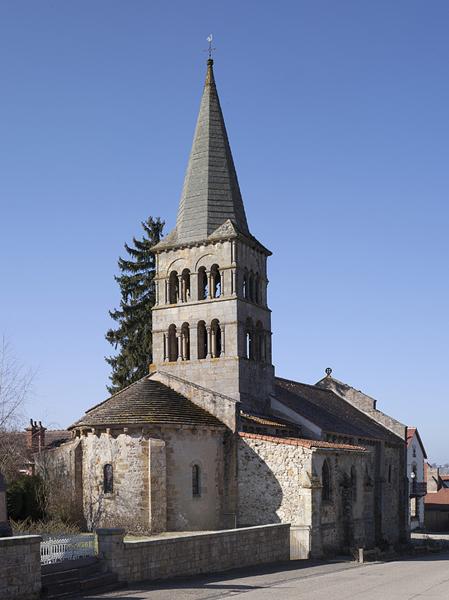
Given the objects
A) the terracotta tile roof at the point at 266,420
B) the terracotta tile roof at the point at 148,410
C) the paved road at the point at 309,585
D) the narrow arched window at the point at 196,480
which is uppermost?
the terracotta tile roof at the point at 148,410

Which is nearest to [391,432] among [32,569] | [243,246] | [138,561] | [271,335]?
[271,335]

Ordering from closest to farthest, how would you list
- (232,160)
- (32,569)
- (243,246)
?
(32,569), (243,246), (232,160)

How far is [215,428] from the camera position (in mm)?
32719

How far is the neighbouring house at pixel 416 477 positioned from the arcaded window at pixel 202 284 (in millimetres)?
31336

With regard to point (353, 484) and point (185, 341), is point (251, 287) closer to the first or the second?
point (185, 341)

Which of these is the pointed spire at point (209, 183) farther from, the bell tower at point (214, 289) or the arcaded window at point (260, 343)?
the arcaded window at point (260, 343)

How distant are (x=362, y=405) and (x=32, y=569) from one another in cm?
3655

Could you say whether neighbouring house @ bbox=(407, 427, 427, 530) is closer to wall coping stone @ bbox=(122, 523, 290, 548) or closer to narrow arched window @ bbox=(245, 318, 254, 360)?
narrow arched window @ bbox=(245, 318, 254, 360)

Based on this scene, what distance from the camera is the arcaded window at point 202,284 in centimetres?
3684

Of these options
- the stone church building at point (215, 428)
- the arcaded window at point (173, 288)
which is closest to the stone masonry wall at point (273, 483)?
the stone church building at point (215, 428)

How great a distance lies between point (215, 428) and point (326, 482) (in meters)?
5.28

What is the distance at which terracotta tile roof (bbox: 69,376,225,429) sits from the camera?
3112 centimetres

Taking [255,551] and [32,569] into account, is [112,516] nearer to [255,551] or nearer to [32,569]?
[255,551]

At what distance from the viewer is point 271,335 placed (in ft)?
127
